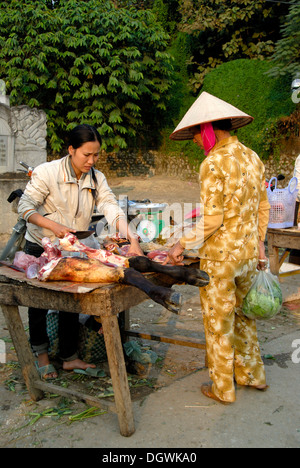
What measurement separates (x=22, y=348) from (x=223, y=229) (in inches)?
63.3

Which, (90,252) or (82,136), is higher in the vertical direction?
(82,136)

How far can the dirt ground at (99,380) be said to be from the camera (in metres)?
2.54

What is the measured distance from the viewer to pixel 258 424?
104 inches

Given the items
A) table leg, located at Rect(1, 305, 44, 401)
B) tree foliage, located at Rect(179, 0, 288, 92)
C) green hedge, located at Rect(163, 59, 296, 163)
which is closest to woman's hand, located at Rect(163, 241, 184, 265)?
table leg, located at Rect(1, 305, 44, 401)

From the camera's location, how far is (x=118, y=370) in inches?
94.7

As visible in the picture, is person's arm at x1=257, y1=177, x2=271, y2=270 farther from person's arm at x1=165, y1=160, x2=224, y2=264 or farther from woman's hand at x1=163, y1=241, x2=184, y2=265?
woman's hand at x1=163, y1=241, x2=184, y2=265

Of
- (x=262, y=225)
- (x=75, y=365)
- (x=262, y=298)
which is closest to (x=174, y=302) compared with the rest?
(x=262, y=298)

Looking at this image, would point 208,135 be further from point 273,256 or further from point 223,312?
point 273,256

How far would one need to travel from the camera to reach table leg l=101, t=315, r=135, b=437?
93.9 inches

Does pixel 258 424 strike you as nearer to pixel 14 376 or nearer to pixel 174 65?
pixel 14 376

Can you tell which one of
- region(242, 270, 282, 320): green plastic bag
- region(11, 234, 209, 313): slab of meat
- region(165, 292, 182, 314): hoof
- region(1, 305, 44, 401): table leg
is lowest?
region(1, 305, 44, 401): table leg

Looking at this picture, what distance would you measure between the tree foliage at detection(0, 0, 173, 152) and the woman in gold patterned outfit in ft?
42.6
